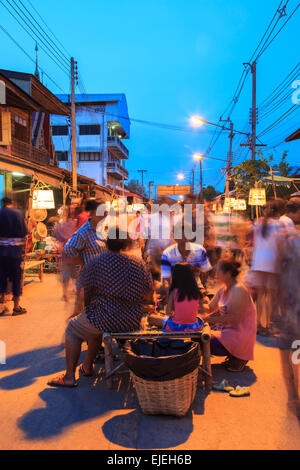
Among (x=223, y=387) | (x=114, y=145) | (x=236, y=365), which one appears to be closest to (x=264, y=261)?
→ (x=236, y=365)

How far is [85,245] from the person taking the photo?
463 centimetres

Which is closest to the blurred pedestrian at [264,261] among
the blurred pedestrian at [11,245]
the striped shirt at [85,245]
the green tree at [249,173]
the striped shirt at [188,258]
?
the striped shirt at [188,258]

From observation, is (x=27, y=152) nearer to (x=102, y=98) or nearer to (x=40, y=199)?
(x=40, y=199)

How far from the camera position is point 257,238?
18.7ft

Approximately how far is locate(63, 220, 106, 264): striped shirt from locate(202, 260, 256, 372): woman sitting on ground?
5.27 ft

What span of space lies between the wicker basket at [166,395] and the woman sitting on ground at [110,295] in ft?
2.23

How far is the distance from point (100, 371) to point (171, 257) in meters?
1.72

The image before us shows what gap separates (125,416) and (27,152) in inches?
689

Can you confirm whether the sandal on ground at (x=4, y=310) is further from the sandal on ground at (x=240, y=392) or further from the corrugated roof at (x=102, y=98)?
the corrugated roof at (x=102, y=98)

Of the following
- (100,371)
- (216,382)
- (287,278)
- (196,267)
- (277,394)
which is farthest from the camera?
(196,267)

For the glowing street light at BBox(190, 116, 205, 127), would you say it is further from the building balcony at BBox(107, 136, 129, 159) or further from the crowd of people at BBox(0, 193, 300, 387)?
the building balcony at BBox(107, 136, 129, 159)

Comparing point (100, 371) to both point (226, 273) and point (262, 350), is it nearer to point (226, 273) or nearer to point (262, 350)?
point (226, 273)

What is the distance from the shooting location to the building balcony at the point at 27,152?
672 inches
